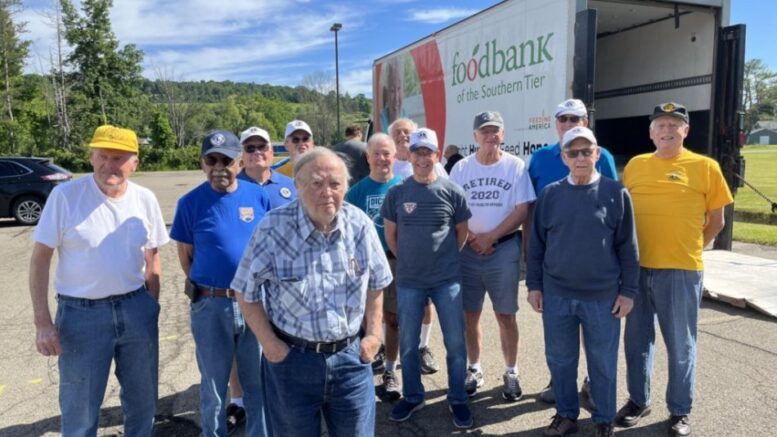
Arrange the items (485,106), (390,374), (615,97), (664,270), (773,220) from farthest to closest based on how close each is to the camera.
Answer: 1. (773,220)
2. (615,97)
3. (485,106)
4. (390,374)
5. (664,270)

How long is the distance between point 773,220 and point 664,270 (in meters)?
11.2

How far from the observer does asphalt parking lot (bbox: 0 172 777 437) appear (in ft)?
11.0

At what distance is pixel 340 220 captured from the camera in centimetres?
217

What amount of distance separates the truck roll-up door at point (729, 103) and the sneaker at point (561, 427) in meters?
5.03

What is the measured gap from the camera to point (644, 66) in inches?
333

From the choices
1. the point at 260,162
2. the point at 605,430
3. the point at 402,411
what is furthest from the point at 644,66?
the point at 402,411

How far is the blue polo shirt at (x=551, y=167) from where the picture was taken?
3619mm

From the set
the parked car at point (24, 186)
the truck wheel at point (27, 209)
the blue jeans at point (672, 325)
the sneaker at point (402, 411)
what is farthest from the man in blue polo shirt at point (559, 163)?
the truck wheel at point (27, 209)

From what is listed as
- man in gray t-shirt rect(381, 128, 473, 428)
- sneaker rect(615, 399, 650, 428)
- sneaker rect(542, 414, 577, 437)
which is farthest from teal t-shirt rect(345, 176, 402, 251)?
sneaker rect(615, 399, 650, 428)

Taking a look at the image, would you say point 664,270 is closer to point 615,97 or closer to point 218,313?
point 218,313

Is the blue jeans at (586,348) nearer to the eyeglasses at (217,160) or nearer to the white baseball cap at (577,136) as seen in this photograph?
the white baseball cap at (577,136)

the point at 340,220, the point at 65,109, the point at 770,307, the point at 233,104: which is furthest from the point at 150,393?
the point at 233,104

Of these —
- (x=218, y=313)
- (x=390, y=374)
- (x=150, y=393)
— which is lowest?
(x=390, y=374)

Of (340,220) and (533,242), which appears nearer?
(340,220)
